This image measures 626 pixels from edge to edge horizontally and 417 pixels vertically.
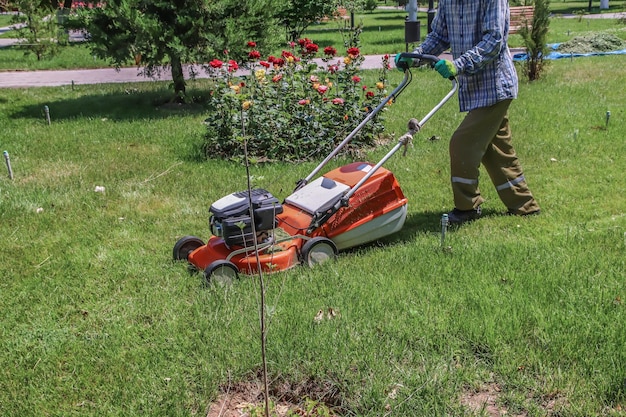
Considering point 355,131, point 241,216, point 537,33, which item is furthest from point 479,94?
point 537,33

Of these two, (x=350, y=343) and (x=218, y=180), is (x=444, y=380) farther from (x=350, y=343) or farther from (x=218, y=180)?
(x=218, y=180)

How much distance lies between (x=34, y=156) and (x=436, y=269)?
17.4ft

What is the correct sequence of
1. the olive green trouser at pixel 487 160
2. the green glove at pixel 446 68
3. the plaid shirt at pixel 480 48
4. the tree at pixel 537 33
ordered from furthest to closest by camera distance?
the tree at pixel 537 33 < the olive green trouser at pixel 487 160 < the plaid shirt at pixel 480 48 < the green glove at pixel 446 68

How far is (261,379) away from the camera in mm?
3086

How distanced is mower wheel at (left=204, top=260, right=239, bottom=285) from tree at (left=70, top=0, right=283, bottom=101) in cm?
559

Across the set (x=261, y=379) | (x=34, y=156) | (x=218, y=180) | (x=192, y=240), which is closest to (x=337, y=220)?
(x=192, y=240)

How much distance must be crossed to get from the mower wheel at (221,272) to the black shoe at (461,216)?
1.95m

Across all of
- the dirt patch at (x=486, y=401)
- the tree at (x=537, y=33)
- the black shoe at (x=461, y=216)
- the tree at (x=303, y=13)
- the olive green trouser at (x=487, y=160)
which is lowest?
the dirt patch at (x=486, y=401)

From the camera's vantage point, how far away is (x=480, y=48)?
432 centimetres

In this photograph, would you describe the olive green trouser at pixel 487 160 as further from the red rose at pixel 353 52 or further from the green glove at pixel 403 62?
the red rose at pixel 353 52

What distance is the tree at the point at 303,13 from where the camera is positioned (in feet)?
55.9

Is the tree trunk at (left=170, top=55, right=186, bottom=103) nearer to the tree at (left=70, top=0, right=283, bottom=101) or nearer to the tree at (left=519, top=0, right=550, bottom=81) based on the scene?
the tree at (left=70, top=0, right=283, bottom=101)

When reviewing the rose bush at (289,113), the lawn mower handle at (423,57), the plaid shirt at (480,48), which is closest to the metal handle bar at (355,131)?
the lawn mower handle at (423,57)

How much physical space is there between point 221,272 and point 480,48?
2.34m
